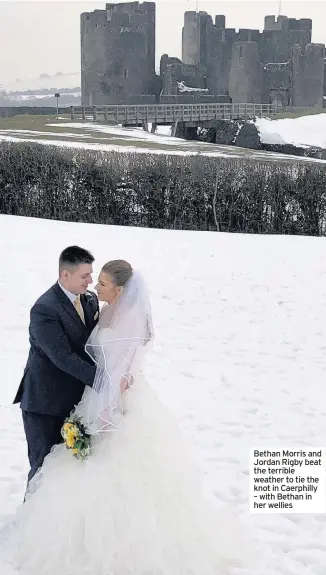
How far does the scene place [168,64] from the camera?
5959cm

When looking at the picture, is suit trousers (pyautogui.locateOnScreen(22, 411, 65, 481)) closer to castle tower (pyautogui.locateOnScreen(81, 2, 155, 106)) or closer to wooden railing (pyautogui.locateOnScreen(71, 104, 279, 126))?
wooden railing (pyautogui.locateOnScreen(71, 104, 279, 126))

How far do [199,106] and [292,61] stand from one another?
17.6 m

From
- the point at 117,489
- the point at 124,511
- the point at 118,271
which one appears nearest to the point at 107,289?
the point at 118,271

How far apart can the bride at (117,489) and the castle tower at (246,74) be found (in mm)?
58700

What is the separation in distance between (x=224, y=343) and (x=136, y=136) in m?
25.0

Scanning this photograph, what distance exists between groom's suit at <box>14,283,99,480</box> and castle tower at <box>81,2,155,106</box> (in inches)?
2233

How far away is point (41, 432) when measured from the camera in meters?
4.20

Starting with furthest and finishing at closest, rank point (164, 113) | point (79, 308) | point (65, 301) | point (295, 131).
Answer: point (164, 113) < point (295, 131) < point (79, 308) < point (65, 301)

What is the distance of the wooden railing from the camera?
137 feet

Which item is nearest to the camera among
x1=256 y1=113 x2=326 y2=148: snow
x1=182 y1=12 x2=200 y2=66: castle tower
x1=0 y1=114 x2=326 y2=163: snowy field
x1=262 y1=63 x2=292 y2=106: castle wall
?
x1=0 y1=114 x2=326 y2=163: snowy field

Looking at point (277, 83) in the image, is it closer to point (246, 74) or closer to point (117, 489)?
point (246, 74)

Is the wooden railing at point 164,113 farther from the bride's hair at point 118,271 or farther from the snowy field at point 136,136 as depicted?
the bride's hair at point 118,271

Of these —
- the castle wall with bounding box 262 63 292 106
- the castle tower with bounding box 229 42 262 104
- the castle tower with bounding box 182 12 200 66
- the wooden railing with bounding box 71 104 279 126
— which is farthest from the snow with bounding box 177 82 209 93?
the wooden railing with bounding box 71 104 279 126

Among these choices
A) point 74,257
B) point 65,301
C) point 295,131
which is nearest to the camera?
point 74,257
